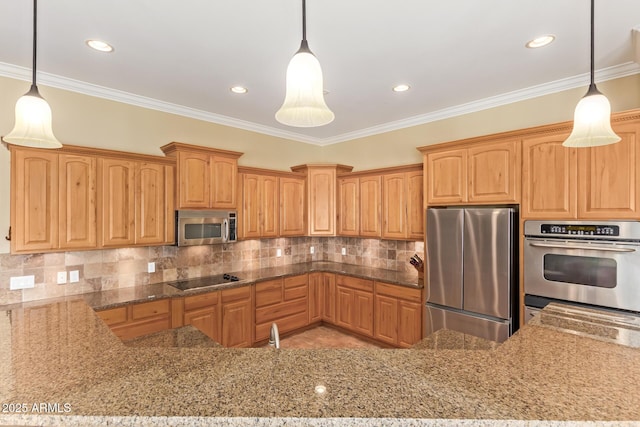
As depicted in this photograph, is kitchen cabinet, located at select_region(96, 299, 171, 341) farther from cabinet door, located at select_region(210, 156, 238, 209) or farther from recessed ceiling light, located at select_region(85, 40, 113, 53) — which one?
recessed ceiling light, located at select_region(85, 40, 113, 53)

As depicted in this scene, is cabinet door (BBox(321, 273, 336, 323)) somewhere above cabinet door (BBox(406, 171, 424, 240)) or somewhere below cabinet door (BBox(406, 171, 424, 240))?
below

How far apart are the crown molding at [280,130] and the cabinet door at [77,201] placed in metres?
0.77

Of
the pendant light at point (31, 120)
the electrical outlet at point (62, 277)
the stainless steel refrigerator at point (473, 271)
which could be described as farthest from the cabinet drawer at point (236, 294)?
the pendant light at point (31, 120)

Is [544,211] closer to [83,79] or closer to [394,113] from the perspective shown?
[394,113]

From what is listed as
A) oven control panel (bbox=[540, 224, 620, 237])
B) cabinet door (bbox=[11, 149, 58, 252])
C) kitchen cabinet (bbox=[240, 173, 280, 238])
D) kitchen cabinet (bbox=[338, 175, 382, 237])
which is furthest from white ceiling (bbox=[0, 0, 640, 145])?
oven control panel (bbox=[540, 224, 620, 237])

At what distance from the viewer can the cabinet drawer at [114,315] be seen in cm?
269

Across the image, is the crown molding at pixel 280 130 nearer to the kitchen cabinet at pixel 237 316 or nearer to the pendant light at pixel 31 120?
the pendant light at pixel 31 120

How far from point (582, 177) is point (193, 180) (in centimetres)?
363

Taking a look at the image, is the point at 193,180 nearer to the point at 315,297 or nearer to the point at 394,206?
the point at 315,297

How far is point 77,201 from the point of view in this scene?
2793 millimetres

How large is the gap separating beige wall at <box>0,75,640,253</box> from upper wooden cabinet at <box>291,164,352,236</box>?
1.67ft

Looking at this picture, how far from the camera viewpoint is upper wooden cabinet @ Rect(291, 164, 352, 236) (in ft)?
15.3

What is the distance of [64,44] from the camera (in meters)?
2.35

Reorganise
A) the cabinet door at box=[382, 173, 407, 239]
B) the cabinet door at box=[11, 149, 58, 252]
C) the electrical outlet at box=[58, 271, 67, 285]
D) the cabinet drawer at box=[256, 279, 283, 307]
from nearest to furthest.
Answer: the cabinet door at box=[11, 149, 58, 252] → the electrical outlet at box=[58, 271, 67, 285] → the cabinet drawer at box=[256, 279, 283, 307] → the cabinet door at box=[382, 173, 407, 239]
